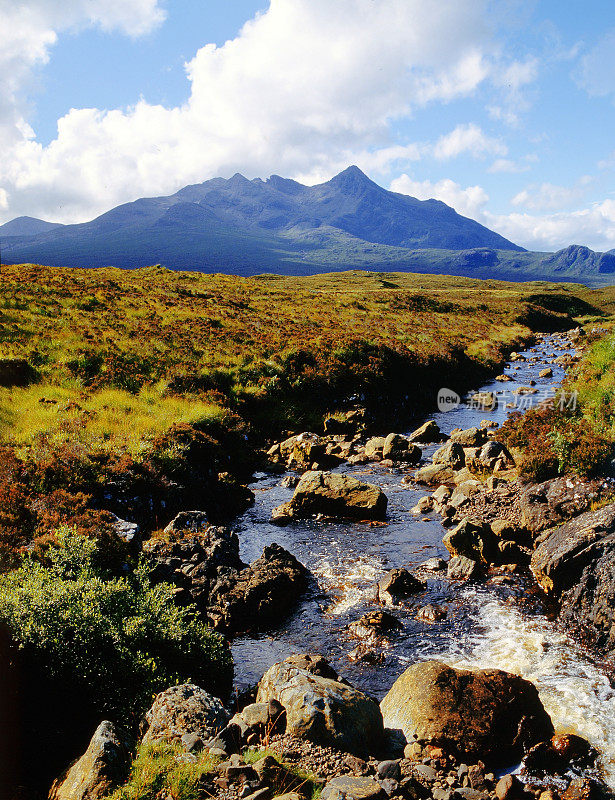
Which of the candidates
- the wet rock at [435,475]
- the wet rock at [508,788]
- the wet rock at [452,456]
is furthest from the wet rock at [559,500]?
the wet rock at [508,788]

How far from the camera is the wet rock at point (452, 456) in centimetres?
2256

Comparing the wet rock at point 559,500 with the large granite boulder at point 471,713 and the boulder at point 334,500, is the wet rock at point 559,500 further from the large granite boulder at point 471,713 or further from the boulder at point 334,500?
the large granite boulder at point 471,713

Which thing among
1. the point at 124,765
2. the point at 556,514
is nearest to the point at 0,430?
the point at 124,765

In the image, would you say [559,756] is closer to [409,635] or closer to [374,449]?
[409,635]

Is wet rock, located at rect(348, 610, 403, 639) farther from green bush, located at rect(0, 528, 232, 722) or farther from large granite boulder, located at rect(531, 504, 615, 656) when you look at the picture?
large granite boulder, located at rect(531, 504, 615, 656)

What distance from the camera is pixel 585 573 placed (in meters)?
12.2

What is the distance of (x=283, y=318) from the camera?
46.6 m

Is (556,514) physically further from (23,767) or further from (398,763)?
(23,767)

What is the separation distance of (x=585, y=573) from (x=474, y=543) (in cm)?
333

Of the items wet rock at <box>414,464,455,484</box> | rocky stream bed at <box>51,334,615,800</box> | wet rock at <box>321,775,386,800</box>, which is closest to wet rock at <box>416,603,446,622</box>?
rocky stream bed at <box>51,334,615,800</box>

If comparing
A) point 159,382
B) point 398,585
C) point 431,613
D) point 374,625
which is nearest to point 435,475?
point 398,585

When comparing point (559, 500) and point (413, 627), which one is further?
point (559, 500)

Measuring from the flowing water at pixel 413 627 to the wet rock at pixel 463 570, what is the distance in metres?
0.39

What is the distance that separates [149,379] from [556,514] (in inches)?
793
